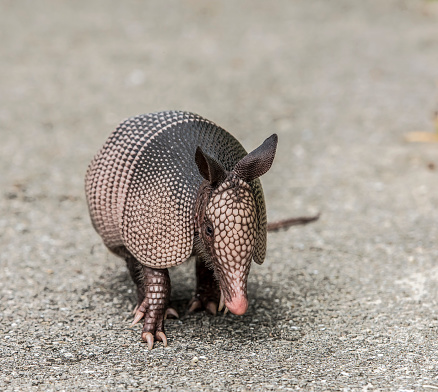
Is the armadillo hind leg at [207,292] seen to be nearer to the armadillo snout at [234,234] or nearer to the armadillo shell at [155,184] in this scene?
the armadillo shell at [155,184]

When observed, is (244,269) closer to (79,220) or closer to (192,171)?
(192,171)

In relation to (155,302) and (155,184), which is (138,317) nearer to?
(155,302)

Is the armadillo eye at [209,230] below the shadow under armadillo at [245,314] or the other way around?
the other way around

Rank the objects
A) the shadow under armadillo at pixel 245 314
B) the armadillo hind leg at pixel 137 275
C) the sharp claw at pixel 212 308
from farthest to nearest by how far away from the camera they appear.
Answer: the sharp claw at pixel 212 308, the armadillo hind leg at pixel 137 275, the shadow under armadillo at pixel 245 314

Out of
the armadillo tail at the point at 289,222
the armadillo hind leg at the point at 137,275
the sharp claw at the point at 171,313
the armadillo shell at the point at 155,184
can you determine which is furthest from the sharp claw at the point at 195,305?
the armadillo tail at the point at 289,222

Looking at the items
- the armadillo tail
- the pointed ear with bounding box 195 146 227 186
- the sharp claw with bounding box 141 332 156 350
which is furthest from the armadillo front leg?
the armadillo tail

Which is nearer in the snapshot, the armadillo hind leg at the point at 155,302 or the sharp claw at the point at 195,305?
the armadillo hind leg at the point at 155,302

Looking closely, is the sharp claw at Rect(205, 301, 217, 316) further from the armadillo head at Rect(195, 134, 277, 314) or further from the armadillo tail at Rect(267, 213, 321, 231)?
the armadillo tail at Rect(267, 213, 321, 231)

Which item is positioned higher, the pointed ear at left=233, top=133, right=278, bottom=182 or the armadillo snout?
the pointed ear at left=233, top=133, right=278, bottom=182

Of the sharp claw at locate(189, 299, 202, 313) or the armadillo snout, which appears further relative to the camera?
the sharp claw at locate(189, 299, 202, 313)
